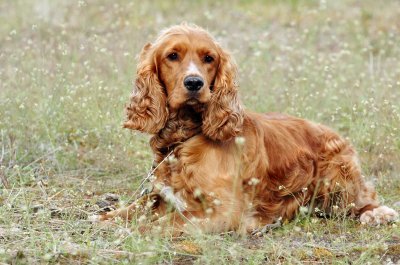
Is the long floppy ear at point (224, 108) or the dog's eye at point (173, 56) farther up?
the dog's eye at point (173, 56)

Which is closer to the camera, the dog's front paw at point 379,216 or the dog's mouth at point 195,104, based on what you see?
the dog's mouth at point 195,104

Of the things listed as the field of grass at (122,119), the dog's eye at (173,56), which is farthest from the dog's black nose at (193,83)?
the field of grass at (122,119)

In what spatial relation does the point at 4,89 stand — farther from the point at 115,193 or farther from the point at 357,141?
the point at 357,141

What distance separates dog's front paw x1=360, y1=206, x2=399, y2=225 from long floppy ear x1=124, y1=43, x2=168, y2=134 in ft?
5.08

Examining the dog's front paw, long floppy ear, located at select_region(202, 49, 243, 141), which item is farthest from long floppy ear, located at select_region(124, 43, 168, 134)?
Answer: the dog's front paw

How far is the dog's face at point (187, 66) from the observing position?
5082 millimetres

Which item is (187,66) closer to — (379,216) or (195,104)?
(195,104)

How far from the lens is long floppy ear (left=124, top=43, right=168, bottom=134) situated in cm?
532

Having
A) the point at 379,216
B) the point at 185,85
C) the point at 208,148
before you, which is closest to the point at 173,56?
the point at 185,85

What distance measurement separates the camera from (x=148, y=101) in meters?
5.32

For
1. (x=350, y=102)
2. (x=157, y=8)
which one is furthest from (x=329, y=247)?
(x=157, y=8)

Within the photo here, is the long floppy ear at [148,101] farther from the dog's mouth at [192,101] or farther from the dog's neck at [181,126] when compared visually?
the dog's mouth at [192,101]

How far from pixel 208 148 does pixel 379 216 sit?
51.6 inches

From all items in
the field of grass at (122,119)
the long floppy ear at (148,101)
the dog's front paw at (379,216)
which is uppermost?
the long floppy ear at (148,101)
